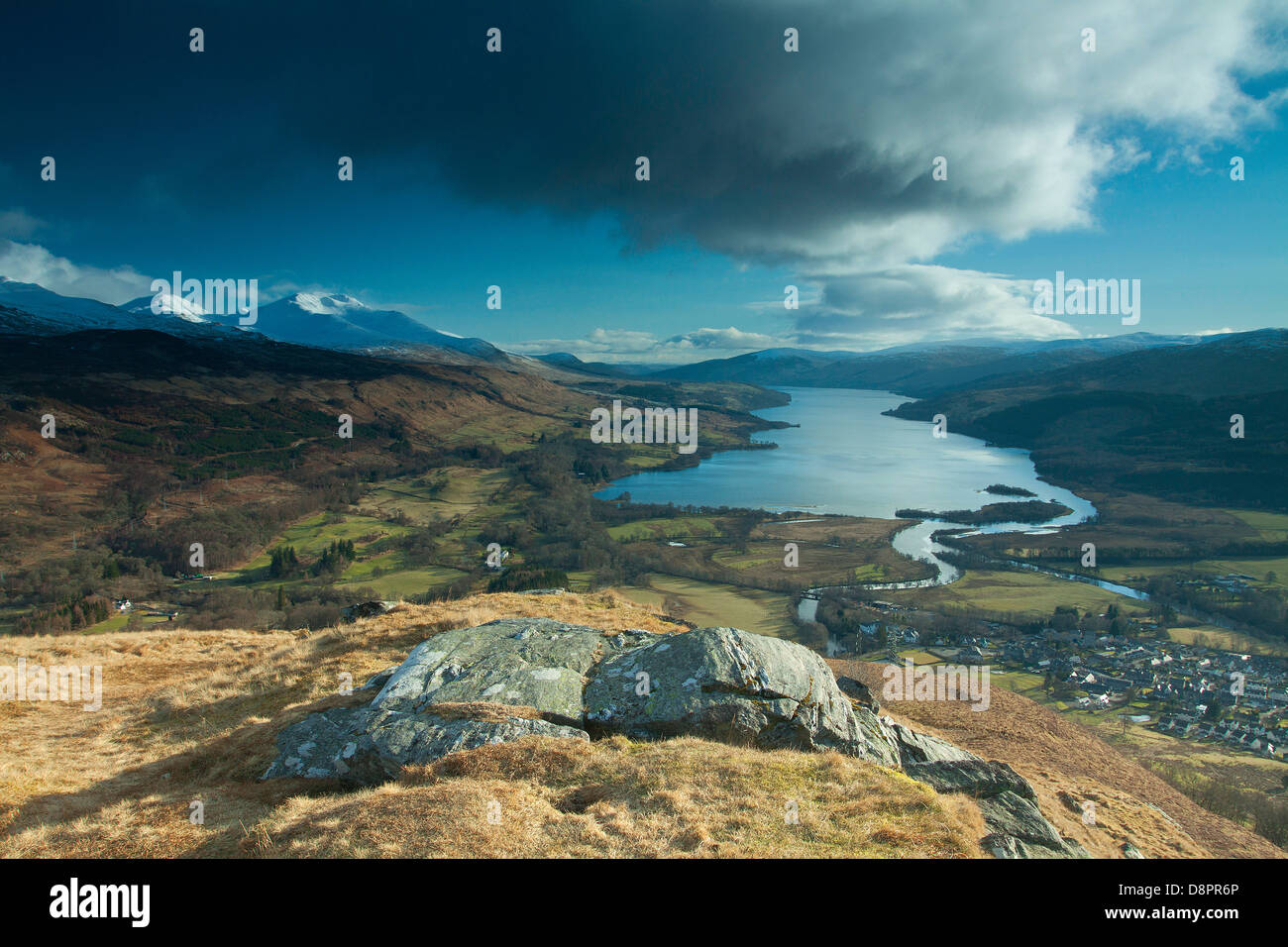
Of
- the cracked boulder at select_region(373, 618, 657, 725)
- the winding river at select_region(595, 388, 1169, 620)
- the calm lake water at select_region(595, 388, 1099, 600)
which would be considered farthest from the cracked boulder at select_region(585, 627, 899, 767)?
the calm lake water at select_region(595, 388, 1099, 600)

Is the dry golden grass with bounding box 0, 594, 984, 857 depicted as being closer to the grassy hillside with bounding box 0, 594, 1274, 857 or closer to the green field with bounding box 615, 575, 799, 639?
the grassy hillside with bounding box 0, 594, 1274, 857

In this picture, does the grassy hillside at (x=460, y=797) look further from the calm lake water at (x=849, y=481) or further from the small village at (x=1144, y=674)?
the calm lake water at (x=849, y=481)

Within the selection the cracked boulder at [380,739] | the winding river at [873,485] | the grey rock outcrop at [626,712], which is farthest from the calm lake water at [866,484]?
the cracked boulder at [380,739]

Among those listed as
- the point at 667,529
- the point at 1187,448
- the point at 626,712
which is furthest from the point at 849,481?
the point at 626,712

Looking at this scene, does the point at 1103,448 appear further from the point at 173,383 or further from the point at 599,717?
the point at 173,383
